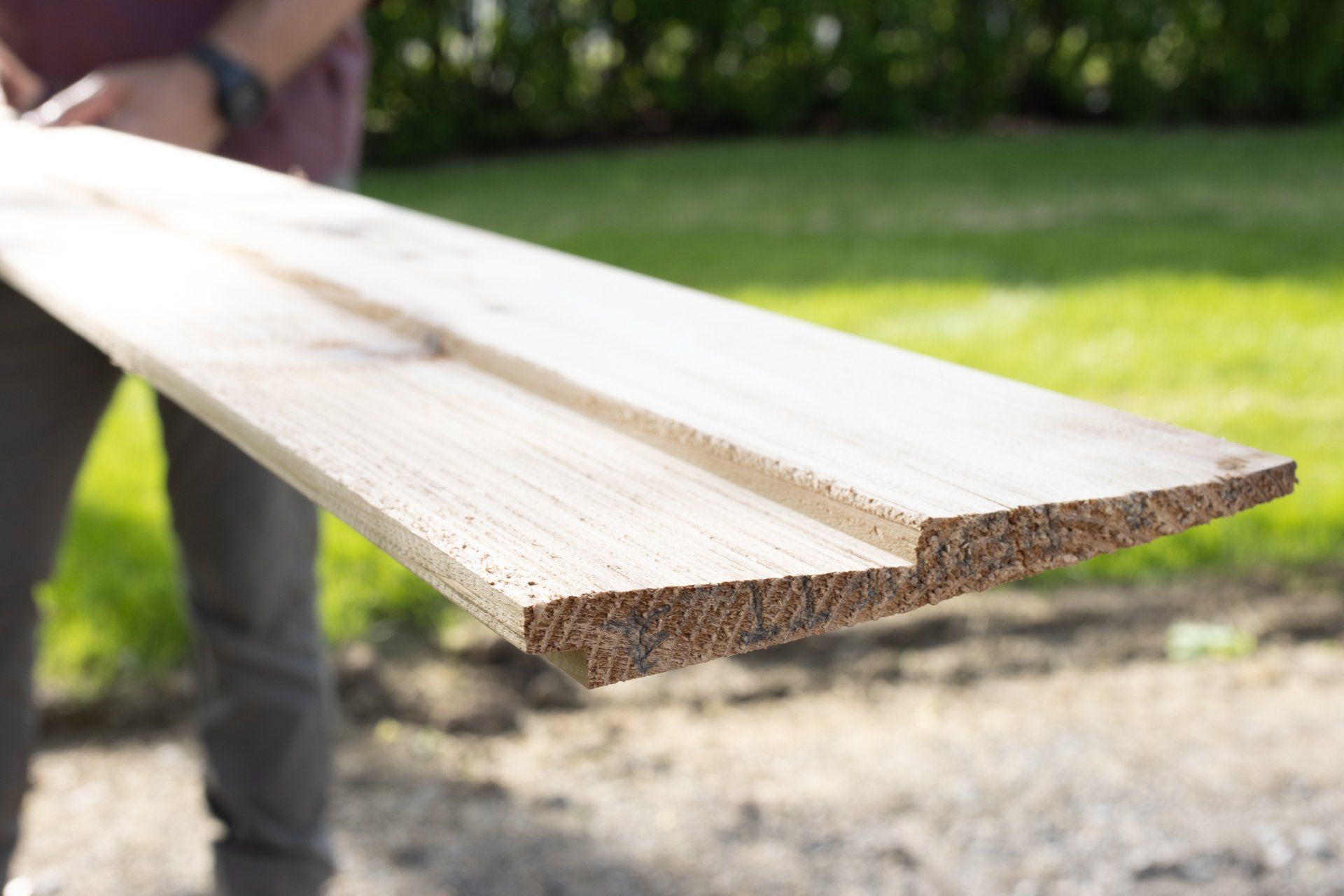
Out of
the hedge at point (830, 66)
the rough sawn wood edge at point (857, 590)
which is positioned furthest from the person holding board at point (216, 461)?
the hedge at point (830, 66)

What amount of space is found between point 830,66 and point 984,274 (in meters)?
4.74

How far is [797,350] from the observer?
3.23 ft

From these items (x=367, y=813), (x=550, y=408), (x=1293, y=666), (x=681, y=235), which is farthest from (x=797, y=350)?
(x=681, y=235)

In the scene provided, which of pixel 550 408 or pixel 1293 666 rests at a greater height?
pixel 550 408

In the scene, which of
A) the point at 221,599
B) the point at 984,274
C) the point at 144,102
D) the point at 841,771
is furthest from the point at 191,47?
the point at 984,274

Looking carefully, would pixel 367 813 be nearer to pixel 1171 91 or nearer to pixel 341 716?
pixel 341 716

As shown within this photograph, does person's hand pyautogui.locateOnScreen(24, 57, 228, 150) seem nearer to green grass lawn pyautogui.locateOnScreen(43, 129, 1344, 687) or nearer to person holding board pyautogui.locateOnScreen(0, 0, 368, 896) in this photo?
person holding board pyautogui.locateOnScreen(0, 0, 368, 896)

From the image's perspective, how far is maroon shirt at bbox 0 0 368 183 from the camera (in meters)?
1.62

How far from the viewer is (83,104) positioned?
1529mm

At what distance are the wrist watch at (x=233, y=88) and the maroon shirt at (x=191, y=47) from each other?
2.0 inches

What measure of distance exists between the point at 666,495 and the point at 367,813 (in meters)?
1.69

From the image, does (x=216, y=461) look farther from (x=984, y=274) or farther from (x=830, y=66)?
(x=830, y=66)

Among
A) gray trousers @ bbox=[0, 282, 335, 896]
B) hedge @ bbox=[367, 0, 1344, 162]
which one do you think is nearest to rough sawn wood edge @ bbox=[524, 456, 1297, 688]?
gray trousers @ bbox=[0, 282, 335, 896]

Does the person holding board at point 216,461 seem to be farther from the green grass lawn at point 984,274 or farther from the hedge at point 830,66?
the hedge at point 830,66
